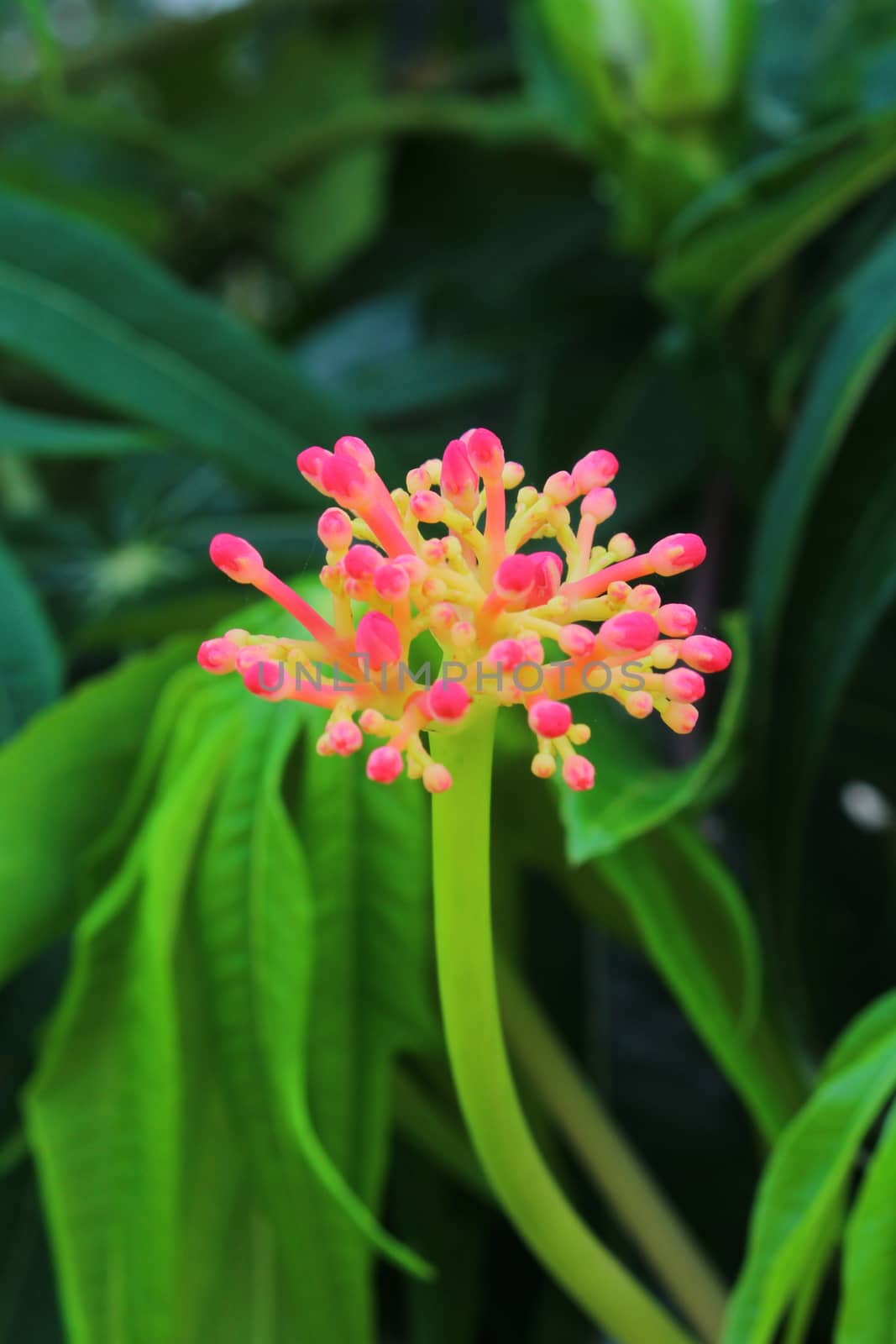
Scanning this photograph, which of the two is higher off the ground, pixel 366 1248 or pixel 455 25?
pixel 455 25

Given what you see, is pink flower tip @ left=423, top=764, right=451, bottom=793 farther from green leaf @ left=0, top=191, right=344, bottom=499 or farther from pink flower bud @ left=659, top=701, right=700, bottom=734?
green leaf @ left=0, top=191, right=344, bottom=499

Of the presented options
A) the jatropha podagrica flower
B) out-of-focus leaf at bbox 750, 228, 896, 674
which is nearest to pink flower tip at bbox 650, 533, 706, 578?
the jatropha podagrica flower

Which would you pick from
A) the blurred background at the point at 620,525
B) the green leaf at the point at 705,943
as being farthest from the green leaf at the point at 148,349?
the green leaf at the point at 705,943

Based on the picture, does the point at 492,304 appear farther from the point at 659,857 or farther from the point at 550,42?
the point at 659,857

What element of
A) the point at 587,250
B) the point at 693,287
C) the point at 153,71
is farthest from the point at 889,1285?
the point at 153,71

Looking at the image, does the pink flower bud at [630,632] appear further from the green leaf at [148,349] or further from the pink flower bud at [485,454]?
the green leaf at [148,349]
